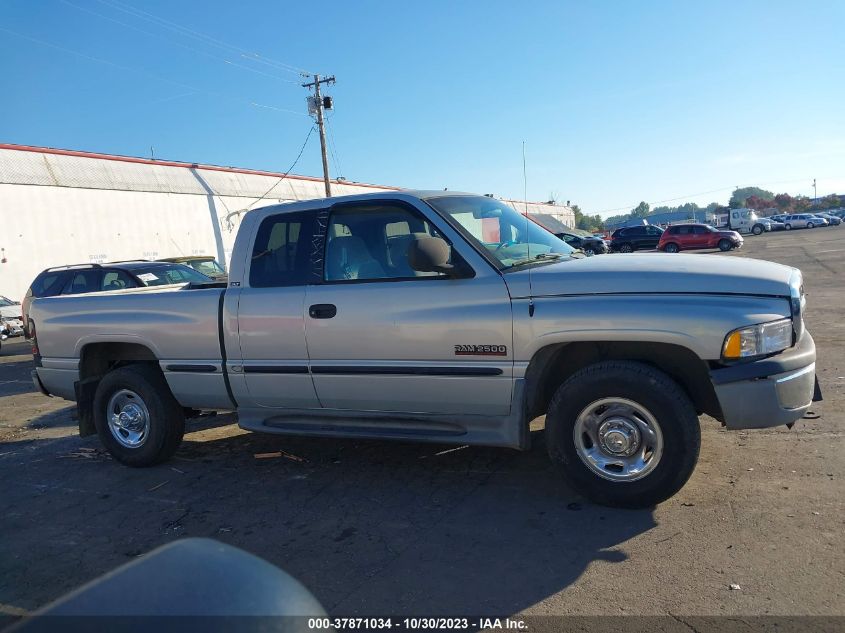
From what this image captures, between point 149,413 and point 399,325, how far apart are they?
2.44 meters

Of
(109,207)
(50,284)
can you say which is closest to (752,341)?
(50,284)

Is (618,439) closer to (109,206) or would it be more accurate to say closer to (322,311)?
(322,311)

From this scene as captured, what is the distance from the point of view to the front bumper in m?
3.62

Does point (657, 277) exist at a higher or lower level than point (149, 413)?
higher

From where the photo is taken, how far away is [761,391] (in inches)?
142

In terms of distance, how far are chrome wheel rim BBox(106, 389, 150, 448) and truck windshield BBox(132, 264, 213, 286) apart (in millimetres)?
6488

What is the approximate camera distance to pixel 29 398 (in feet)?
29.2

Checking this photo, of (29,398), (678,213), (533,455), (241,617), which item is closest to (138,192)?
(29,398)

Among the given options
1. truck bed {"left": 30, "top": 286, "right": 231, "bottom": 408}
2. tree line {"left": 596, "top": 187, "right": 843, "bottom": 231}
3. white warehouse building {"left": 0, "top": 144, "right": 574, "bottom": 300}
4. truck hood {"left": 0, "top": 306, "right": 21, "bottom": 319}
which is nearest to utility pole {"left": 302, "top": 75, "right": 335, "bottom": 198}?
white warehouse building {"left": 0, "top": 144, "right": 574, "bottom": 300}

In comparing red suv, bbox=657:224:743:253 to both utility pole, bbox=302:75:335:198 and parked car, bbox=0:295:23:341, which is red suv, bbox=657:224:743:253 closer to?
utility pole, bbox=302:75:335:198

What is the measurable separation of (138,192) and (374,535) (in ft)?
84.9

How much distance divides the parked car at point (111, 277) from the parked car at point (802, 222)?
188 ft

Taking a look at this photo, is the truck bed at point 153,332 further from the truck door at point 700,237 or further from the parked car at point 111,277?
the truck door at point 700,237

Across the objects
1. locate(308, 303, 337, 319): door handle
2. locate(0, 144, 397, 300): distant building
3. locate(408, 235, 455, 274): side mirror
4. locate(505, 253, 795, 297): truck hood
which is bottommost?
locate(308, 303, 337, 319): door handle
